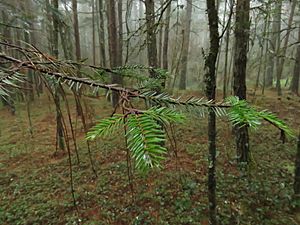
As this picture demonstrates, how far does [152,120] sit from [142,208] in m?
4.39

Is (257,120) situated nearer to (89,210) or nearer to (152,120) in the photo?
(152,120)

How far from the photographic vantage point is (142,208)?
4523 mm

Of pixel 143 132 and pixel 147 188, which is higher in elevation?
pixel 143 132

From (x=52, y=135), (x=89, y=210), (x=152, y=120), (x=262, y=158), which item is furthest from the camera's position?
(x=52, y=135)

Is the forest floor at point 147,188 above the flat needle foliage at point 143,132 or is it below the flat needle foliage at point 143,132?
below

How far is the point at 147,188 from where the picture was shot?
5.05 m

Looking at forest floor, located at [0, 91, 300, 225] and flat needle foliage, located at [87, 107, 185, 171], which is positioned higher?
flat needle foliage, located at [87, 107, 185, 171]

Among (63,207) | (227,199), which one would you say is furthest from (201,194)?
(63,207)

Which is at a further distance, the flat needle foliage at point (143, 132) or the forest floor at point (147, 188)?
the forest floor at point (147, 188)

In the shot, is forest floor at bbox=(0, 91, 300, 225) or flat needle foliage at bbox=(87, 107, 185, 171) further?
forest floor at bbox=(0, 91, 300, 225)

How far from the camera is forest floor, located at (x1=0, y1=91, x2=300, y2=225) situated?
4.30 m

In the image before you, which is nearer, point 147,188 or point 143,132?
point 143,132

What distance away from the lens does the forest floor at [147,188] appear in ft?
14.1

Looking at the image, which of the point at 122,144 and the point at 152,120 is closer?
the point at 152,120
